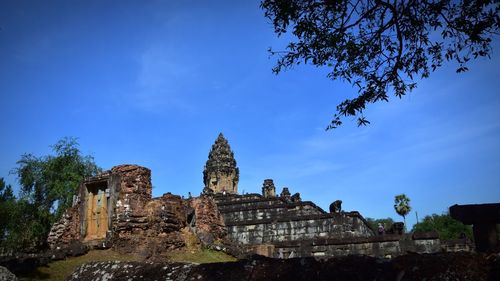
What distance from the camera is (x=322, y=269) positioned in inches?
76.7

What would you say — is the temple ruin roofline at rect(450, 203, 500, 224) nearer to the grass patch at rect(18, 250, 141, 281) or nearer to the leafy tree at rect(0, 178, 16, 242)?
the grass patch at rect(18, 250, 141, 281)

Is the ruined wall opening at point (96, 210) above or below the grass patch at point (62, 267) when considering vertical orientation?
above

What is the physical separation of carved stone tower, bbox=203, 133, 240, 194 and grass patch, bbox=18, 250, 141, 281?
24773 millimetres

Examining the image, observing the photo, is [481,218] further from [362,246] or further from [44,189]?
[44,189]

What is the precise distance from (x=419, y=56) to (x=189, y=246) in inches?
484

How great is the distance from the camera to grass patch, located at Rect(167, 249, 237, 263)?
15056mm

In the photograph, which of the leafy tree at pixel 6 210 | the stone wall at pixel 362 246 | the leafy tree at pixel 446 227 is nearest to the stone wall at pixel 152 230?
the stone wall at pixel 362 246

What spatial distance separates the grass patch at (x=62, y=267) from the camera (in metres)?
10.7

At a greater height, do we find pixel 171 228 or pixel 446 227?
pixel 171 228

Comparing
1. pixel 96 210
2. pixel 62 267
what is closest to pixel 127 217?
pixel 96 210

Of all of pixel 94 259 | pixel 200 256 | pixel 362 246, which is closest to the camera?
pixel 94 259

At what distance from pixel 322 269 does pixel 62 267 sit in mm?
12534

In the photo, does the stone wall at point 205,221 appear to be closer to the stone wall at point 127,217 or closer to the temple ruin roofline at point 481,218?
the stone wall at point 127,217

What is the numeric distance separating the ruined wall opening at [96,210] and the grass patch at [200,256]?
3205 millimetres
